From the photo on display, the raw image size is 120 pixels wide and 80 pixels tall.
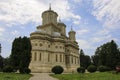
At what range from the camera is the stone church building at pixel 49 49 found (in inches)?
2062

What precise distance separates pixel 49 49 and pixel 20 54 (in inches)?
820

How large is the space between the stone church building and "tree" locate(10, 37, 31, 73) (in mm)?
15748

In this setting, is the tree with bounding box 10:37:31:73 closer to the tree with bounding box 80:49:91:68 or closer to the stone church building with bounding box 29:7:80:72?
the stone church building with bounding box 29:7:80:72

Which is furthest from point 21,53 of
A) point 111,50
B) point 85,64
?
point 85,64

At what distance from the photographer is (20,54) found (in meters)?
35.4

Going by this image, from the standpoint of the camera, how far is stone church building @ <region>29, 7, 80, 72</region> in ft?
172

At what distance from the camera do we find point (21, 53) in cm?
3538

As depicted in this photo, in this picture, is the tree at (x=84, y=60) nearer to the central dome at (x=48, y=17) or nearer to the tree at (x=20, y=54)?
the central dome at (x=48, y=17)

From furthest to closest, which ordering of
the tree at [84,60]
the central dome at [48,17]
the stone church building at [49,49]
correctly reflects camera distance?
1. the tree at [84,60]
2. the central dome at [48,17]
3. the stone church building at [49,49]

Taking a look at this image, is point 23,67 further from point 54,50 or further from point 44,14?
point 44,14

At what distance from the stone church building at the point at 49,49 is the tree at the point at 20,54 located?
51.7 feet

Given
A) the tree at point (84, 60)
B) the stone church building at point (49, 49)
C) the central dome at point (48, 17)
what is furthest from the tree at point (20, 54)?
the tree at point (84, 60)

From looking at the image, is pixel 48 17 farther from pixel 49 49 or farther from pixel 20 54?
pixel 20 54

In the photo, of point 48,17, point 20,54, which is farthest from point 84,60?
point 20,54
